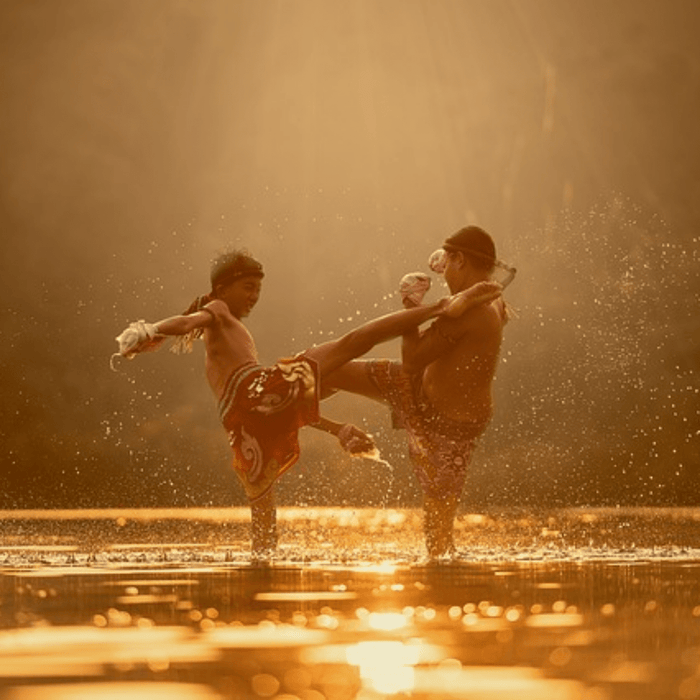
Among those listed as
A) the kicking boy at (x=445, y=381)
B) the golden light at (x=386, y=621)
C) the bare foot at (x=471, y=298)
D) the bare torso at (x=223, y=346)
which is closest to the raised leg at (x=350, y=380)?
the kicking boy at (x=445, y=381)

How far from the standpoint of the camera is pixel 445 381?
372 inches

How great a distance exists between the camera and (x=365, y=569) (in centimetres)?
799

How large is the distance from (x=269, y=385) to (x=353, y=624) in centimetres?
386

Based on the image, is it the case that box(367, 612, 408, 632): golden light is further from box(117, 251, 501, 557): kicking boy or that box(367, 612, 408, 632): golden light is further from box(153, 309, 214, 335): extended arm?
box(117, 251, 501, 557): kicking boy

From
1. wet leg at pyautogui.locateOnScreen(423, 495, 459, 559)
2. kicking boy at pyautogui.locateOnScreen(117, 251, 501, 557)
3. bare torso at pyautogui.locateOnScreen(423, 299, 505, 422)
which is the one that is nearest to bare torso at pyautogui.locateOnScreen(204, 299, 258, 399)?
kicking boy at pyautogui.locateOnScreen(117, 251, 501, 557)

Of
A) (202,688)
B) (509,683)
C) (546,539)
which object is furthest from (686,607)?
(546,539)

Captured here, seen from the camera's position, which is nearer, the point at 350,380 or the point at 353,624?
the point at 353,624

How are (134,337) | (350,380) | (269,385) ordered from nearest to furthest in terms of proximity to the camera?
(134,337) < (269,385) < (350,380)

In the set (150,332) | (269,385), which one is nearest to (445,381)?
(269,385)

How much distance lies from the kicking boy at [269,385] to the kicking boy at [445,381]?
0.15m

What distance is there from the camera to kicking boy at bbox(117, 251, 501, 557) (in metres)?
9.00

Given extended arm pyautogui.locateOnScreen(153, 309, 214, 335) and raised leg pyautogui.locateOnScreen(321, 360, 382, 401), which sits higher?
extended arm pyautogui.locateOnScreen(153, 309, 214, 335)

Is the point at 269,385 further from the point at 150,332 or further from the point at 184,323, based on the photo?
the point at 150,332

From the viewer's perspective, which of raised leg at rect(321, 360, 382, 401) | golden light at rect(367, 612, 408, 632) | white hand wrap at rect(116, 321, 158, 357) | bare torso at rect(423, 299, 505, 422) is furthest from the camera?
raised leg at rect(321, 360, 382, 401)
